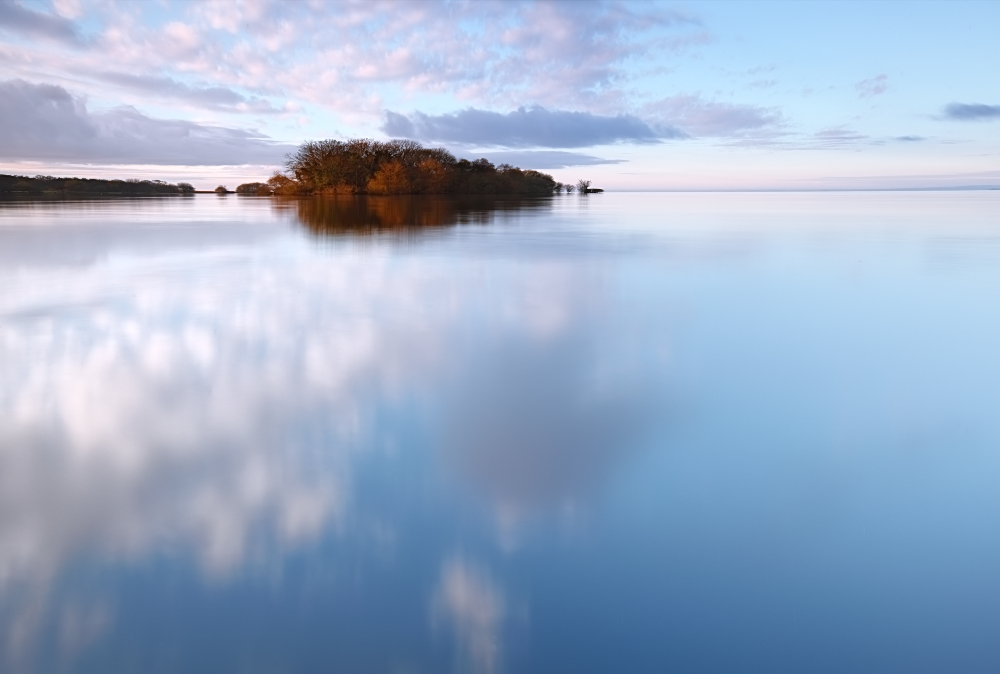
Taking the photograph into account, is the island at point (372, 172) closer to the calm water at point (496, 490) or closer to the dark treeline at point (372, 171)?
the dark treeline at point (372, 171)

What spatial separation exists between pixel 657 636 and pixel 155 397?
354 centimetres

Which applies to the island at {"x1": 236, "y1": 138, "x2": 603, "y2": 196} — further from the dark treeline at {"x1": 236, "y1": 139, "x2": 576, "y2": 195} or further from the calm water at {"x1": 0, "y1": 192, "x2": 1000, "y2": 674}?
the calm water at {"x1": 0, "y1": 192, "x2": 1000, "y2": 674}

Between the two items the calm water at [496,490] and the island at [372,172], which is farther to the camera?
the island at [372,172]

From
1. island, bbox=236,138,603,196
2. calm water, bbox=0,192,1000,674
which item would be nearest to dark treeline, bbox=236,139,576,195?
island, bbox=236,138,603,196

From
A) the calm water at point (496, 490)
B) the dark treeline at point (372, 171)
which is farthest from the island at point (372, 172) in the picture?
the calm water at point (496, 490)

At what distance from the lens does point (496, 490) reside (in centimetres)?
310

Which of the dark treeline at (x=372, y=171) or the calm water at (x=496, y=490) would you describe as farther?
the dark treeline at (x=372, y=171)

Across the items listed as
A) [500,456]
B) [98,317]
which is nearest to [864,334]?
[500,456]

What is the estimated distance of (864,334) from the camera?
6.33 metres

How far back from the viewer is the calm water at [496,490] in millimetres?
2164

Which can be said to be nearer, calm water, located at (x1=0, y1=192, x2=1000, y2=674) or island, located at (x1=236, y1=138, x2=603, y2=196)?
calm water, located at (x1=0, y1=192, x2=1000, y2=674)

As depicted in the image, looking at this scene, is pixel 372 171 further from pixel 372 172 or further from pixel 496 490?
pixel 496 490

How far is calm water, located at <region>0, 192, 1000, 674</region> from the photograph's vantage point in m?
2.16

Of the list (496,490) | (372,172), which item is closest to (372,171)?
(372,172)
